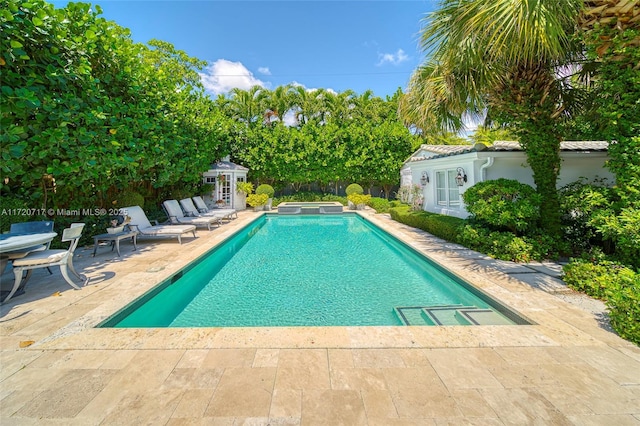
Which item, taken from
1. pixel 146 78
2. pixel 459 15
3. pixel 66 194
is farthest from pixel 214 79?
pixel 459 15

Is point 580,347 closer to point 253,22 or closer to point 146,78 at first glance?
point 146,78

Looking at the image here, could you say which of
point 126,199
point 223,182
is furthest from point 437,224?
point 223,182

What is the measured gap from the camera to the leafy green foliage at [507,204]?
21.0 ft

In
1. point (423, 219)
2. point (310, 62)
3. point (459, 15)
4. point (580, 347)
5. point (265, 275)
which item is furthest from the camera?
point (310, 62)

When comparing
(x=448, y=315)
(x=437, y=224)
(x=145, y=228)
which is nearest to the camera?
(x=448, y=315)

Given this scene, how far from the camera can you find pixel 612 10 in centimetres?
420

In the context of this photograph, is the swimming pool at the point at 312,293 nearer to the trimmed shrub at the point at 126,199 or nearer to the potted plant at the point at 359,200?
the trimmed shrub at the point at 126,199

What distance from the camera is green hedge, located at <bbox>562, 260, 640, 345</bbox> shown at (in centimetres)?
302

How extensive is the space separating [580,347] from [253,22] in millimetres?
18806

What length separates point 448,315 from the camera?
4.28 metres

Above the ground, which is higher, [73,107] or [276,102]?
[276,102]

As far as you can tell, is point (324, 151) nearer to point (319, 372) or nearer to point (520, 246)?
point (520, 246)

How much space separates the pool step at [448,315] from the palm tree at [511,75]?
13.1ft

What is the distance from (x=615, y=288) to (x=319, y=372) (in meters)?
3.80
